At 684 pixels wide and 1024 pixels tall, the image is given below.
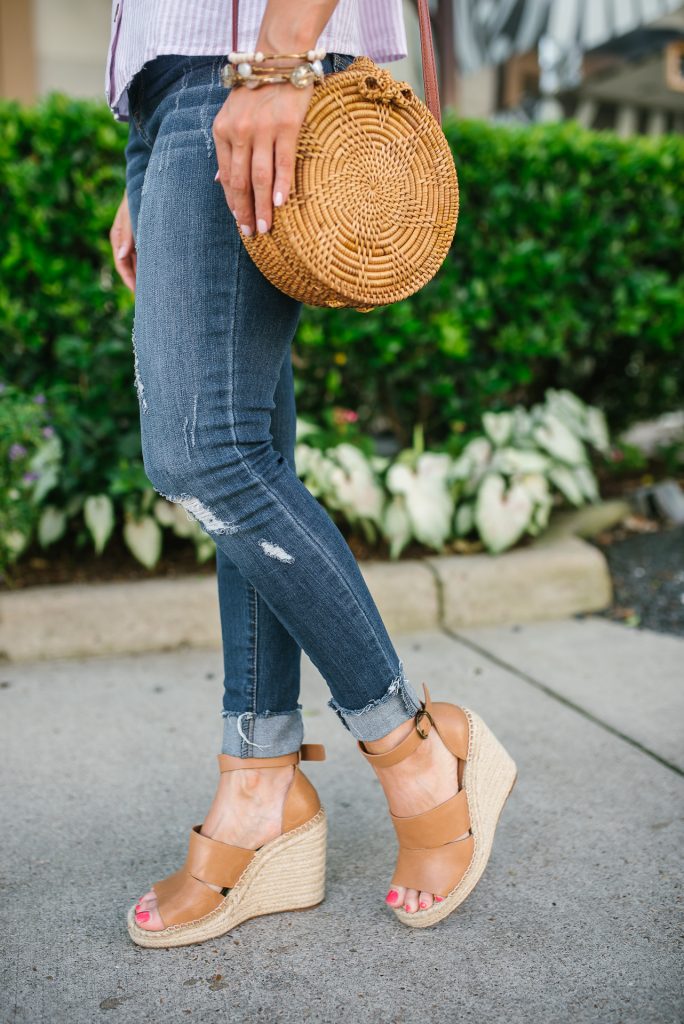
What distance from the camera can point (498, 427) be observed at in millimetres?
3295

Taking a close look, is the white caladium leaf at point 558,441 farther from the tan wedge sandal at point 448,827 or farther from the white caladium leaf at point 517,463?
the tan wedge sandal at point 448,827

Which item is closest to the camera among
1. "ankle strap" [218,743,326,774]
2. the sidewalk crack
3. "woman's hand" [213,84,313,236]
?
"woman's hand" [213,84,313,236]

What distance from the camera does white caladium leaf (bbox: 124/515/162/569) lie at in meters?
2.80

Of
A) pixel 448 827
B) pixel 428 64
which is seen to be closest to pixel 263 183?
pixel 428 64

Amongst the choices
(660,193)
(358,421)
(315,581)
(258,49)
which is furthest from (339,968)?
(660,193)

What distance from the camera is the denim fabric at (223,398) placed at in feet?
3.86

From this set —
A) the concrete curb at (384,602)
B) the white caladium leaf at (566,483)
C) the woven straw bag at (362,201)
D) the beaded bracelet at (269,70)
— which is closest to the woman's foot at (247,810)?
the woven straw bag at (362,201)

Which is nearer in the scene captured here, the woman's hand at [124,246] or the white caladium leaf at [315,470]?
the woman's hand at [124,246]

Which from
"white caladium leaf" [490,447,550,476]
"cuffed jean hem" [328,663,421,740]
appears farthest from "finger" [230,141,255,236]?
"white caladium leaf" [490,447,550,476]

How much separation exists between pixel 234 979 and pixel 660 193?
3309 millimetres

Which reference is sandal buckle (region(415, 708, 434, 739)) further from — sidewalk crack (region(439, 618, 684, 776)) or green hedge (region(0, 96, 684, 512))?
green hedge (region(0, 96, 684, 512))

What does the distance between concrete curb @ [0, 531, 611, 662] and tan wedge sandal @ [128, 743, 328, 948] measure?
1.25 meters

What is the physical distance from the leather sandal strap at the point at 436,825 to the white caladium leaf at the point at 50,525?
1.79m

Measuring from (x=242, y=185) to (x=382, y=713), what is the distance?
2.41 ft
